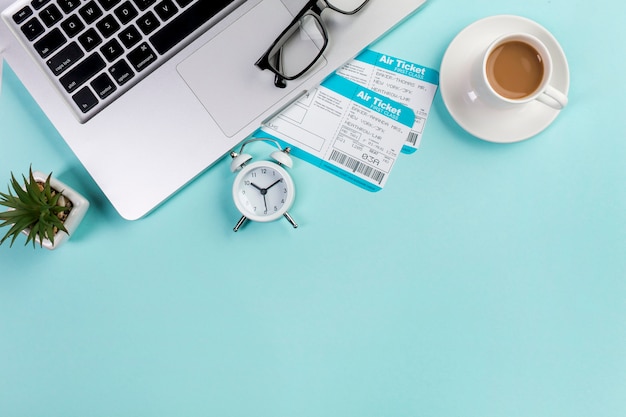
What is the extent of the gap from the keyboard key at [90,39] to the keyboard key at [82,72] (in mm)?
13

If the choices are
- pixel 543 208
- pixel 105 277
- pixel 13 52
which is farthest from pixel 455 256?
pixel 13 52

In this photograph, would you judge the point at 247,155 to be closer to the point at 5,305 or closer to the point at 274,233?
the point at 274,233

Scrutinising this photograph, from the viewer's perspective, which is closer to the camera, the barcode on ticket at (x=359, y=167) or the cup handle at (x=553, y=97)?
the cup handle at (x=553, y=97)

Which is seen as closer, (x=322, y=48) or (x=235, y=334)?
(x=322, y=48)

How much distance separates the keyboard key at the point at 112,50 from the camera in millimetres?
642

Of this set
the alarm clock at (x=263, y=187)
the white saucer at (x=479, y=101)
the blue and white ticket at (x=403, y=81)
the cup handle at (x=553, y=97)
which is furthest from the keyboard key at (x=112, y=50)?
the cup handle at (x=553, y=97)

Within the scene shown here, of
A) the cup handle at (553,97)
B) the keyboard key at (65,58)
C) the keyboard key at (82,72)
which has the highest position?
the keyboard key at (65,58)

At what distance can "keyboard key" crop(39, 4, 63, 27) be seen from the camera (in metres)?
0.64

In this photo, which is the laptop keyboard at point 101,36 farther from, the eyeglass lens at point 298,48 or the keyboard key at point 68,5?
the eyeglass lens at point 298,48

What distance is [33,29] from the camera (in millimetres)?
646

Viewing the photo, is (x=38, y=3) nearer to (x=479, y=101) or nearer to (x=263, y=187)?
(x=263, y=187)

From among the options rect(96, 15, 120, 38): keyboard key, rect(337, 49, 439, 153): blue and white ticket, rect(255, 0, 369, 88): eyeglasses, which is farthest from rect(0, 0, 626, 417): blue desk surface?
rect(96, 15, 120, 38): keyboard key

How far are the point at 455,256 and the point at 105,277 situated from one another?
57 centimetres

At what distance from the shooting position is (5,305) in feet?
2.59
